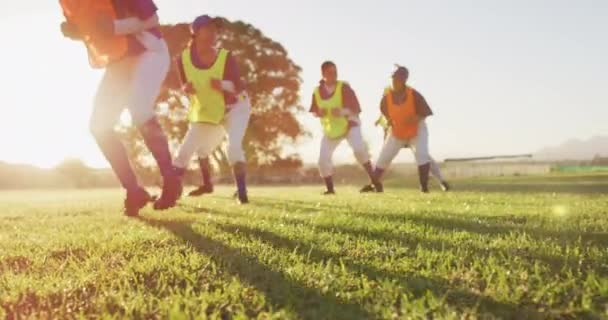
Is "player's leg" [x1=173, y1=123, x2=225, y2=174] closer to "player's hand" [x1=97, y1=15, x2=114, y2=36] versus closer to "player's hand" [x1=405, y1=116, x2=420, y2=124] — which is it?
"player's hand" [x1=97, y1=15, x2=114, y2=36]

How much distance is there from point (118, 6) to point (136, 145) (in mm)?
29691

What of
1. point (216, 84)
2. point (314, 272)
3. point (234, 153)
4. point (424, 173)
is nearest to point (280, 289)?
point (314, 272)

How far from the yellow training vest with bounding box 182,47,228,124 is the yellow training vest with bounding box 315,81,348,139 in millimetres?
4149

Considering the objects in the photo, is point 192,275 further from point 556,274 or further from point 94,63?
point 94,63

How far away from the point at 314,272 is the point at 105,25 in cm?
319

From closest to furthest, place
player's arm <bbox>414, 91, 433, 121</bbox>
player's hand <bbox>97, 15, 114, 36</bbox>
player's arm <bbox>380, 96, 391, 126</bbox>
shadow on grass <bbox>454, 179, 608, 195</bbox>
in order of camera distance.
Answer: player's hand <bbox>97, 15, 114, 36</bbox>, player's arm <bbox>414, 91, 433, 121</bbox>, player's arm <bbox>380, 96, 391, 126</bbox>, shadow on grass <bbox>454, 179, 608, 195</bbox>

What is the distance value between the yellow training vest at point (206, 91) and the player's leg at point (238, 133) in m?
0.18

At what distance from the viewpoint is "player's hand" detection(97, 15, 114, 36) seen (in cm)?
504

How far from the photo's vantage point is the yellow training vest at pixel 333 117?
39.0 feet

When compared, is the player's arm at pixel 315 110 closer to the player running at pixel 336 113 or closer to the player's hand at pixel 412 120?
the player running at pixel 336 113

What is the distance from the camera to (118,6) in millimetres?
5203

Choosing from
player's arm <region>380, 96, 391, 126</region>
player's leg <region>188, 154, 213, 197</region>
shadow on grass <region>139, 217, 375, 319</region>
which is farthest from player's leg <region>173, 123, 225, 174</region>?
shadow on grass <region>139, 217, 375, 319</region>

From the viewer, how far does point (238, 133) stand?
27.0 ft

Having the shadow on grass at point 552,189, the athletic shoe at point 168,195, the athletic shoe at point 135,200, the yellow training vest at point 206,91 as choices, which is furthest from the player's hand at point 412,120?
the athletic shoe at point 135,200
